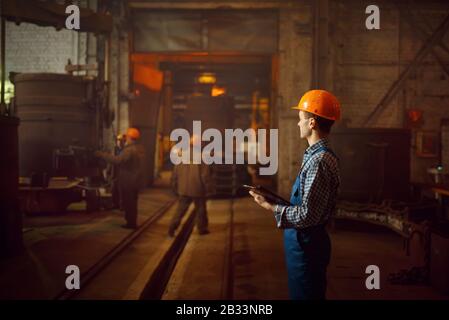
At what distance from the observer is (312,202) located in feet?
8.43

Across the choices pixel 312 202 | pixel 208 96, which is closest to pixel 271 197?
pixel 312 202

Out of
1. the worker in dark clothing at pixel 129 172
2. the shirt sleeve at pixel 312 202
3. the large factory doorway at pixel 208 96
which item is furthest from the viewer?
the large factory doorway at pixel 208 96

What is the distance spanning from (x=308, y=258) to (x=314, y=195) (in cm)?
41

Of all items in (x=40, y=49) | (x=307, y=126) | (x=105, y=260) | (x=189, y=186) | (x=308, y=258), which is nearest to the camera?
(x=308, y=258)

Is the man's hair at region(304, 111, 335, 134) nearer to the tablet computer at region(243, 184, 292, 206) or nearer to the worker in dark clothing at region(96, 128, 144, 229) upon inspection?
the tablet computer at region(243, 184, 292, 206)

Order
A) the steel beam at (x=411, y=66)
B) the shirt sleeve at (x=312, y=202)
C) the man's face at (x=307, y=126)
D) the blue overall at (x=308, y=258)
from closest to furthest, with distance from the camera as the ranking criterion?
the shirt sleeve at (x=312, y=202) → the blue overall at (x=308, y=258) → the man's face at (x=307, y=126) → the steel beam at (x=411, y=66)

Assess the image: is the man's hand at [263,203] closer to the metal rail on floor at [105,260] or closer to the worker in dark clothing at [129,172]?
the metal rail on floor at [105,260]

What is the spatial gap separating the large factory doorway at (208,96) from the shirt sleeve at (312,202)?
1072 cm

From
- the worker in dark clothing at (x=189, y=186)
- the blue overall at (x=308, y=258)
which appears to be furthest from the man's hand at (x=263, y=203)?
the worker in dark clothing at (x=189, y=186)

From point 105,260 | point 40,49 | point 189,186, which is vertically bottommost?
point 105,260

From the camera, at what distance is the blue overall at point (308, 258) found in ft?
8.78

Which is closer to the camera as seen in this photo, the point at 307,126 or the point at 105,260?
the point at 307,126

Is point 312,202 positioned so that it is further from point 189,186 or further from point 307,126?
point 189,186
